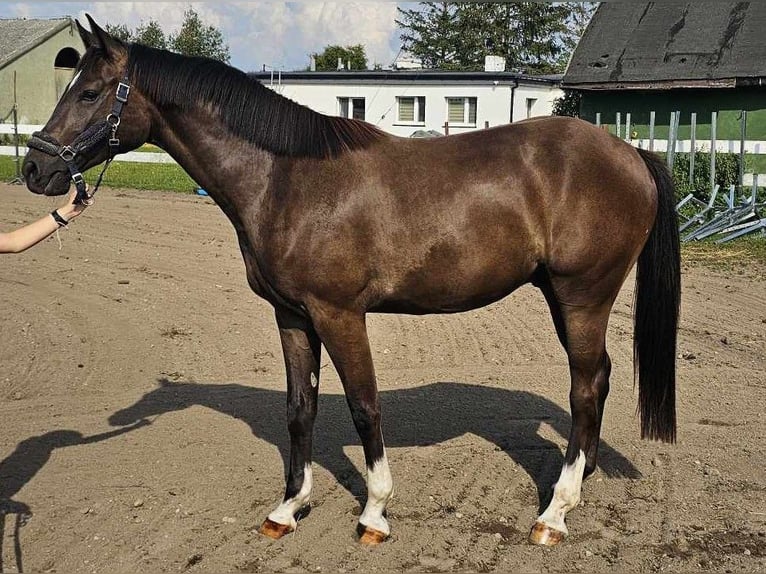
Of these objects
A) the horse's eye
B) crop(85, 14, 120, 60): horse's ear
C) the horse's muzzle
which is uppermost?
crop(85, 14, 120, 60): horse's ear

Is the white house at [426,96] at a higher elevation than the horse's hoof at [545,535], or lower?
higher

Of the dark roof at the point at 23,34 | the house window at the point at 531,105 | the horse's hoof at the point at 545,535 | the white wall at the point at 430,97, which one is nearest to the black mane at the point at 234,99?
the horse's hoof at the point at 545,535

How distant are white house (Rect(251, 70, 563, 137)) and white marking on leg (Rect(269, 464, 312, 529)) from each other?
25297mm

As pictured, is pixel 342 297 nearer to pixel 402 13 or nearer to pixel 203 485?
pixel 203 485

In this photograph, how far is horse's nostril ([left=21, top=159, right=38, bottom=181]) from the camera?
3.99 metres

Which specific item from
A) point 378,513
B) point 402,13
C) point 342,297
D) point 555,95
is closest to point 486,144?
point 342,297

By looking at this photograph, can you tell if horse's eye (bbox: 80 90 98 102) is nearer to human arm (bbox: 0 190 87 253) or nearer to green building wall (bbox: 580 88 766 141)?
human arm (bbox: 0 190 87 253)

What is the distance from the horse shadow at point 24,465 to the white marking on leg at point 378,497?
1.68 m

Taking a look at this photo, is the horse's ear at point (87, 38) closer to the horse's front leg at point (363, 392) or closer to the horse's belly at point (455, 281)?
the horse's front leg at point (363, 392)

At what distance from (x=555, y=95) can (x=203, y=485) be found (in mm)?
29017

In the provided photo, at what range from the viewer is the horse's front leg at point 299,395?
442 centimetres

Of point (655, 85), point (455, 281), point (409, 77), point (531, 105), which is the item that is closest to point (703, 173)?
point (655, 85)

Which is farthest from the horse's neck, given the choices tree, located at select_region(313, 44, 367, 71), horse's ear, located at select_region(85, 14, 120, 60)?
tree, located at select_region(313, 44, 367, 71)

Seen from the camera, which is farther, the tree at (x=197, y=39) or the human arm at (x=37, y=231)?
the tree at (x=197, y=39)
